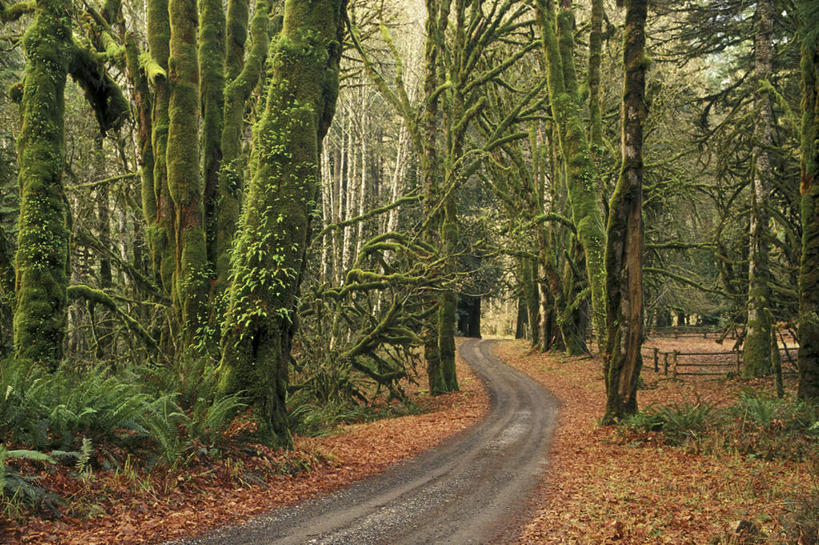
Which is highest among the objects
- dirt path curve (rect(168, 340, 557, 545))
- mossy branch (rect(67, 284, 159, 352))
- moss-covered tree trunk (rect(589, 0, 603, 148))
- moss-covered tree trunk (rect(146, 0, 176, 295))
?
moss-covered tree trunk (rect(589, 0, 603, 148))

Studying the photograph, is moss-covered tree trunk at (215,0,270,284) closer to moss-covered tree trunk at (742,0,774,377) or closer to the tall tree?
the tall tree

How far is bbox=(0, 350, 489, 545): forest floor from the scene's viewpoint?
5082 mm

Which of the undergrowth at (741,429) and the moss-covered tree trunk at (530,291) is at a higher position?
the moss-covered tree trunk at (530,291)

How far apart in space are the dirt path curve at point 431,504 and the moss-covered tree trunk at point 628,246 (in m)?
2.21

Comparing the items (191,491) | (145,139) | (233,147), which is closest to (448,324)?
(233,147)

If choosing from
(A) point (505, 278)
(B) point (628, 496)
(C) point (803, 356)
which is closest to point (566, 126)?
(C) point (803, 356)

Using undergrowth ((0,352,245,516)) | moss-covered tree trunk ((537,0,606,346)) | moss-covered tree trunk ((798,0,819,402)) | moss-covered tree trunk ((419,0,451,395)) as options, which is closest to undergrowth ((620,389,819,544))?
moss-covered tree trunk ((798,0,819,402))

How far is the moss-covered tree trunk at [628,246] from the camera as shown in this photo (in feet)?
37.7

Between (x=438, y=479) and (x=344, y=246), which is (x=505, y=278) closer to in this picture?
(x=344, y=246)

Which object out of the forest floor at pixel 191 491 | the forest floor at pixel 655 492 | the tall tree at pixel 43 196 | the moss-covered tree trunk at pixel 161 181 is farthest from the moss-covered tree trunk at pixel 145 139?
the forest floor at pixel 655 492

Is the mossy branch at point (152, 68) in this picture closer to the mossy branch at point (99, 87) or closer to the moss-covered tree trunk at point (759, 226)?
the mossy branch at point (99, 87)

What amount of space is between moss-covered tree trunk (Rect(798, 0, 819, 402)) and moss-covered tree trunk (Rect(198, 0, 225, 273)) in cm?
1227

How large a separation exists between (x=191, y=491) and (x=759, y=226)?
15012mm

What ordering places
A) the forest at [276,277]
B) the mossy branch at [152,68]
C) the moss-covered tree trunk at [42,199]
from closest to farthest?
the forest at [276,277] < the moss-covered tree trunk at [42,199] < the mossy branch at [152,68]
